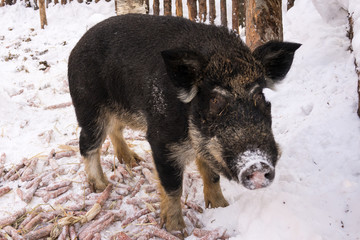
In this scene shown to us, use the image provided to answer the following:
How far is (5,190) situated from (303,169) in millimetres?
3371

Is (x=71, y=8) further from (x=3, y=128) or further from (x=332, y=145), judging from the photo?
(x=332, y=145)

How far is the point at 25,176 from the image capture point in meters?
4.12

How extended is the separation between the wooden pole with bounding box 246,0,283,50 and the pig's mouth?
106 inches

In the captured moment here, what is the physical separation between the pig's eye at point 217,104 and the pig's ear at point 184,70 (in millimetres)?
198

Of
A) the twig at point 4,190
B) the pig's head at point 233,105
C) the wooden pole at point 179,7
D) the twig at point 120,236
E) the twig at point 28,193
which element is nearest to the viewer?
the pig's head at point 233,105

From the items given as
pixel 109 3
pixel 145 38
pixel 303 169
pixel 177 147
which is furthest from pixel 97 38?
pixel 109 3

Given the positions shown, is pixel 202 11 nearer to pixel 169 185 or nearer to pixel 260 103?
pixel 169 185

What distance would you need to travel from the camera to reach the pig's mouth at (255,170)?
2.11 meters

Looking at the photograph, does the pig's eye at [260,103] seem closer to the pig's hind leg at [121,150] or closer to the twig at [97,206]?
the twig at [97,206]

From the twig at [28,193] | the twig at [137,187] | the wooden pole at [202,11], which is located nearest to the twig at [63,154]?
the twig at [28,193]

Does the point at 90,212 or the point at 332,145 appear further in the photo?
the point at 332,145

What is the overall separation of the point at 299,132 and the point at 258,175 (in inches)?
87.3

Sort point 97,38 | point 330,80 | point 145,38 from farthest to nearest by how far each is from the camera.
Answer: point 330,80, point 97,38, point 145,38

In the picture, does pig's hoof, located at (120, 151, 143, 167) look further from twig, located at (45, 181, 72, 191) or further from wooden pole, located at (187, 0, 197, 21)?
wooden pole, located at (187, 0, 197, 21)
